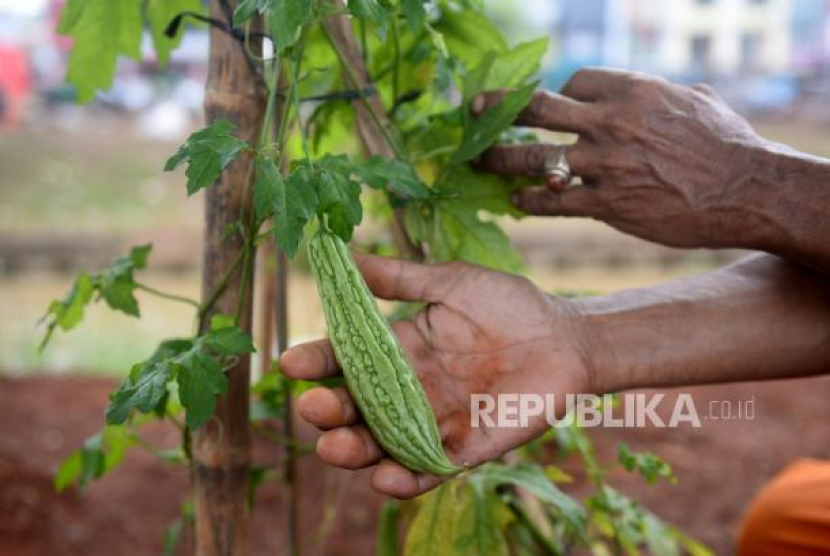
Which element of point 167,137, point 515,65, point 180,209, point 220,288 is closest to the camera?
point 220,288

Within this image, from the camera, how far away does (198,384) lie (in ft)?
4.42

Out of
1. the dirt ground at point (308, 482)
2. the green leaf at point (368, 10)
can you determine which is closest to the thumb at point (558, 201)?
the green leaf at point (368, 10)

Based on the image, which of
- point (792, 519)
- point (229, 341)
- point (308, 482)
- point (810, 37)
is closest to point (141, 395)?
point (229, 341)

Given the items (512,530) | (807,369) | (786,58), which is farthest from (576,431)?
(786,58)

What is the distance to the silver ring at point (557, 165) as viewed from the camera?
170 cm

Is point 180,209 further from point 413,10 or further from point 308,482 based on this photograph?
point 413,10

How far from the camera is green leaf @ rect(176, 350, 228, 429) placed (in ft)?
4.38

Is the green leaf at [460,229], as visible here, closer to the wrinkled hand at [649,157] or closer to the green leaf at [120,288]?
the wrinkled hand at [649,157]

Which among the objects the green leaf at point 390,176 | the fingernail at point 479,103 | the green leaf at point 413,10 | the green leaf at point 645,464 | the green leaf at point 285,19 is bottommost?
the green leaf at point 645,464

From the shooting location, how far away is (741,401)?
3752 millimetres

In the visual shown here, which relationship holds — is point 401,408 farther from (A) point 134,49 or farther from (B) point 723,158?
(A) point 134,49

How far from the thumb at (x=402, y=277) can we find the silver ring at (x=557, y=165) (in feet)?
0.80

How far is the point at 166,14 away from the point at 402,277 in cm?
64

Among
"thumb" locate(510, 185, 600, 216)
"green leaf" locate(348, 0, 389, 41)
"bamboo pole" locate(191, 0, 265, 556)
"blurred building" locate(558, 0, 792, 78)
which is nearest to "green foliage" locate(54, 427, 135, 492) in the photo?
"bamboo pole" locate(191, 0, 265, 556)
